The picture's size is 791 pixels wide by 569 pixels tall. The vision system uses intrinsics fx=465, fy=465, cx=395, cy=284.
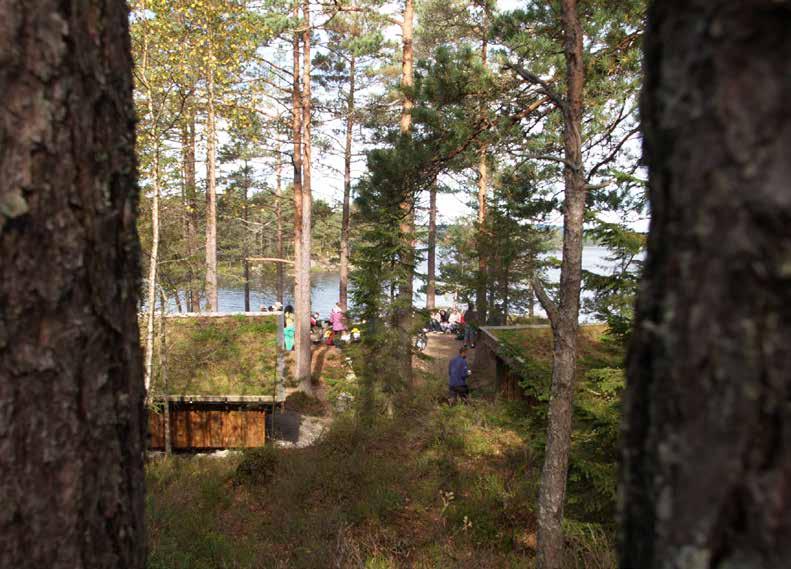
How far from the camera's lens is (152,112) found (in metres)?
8.22

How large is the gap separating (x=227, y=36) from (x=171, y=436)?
→ 9.69 metres

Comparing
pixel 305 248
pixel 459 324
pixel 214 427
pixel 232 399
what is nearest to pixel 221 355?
pixel 232 399

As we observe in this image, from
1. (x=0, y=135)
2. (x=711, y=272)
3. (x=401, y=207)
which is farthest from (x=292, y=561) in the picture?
(x=401, y=207)

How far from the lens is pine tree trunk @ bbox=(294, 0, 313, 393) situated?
14.7 metres

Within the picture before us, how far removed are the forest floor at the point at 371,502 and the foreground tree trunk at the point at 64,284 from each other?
462cm

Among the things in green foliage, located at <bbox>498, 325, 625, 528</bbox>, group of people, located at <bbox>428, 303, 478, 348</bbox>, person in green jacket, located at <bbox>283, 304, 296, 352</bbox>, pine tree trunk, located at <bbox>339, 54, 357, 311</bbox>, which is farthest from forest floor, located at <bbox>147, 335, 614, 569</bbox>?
pine tree trunk, located at <bbox>339, 54, 357, 311</bbox>

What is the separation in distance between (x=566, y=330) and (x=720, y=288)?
183 inches

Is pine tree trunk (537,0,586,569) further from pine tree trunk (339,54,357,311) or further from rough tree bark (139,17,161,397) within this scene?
pine tree trunk (339,54,357,311)

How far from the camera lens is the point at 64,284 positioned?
1.11 metres

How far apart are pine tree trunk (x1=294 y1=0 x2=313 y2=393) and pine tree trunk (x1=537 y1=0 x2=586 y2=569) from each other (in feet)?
35.9

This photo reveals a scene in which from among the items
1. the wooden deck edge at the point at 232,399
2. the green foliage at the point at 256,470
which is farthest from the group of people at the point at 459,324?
the green foliage at the point at 256,470

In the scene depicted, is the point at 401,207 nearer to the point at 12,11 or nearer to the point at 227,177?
the point at 12,11

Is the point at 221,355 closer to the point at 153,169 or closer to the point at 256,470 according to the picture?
the point at 256,470

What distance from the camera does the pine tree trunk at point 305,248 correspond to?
Result: 48.3 feet
